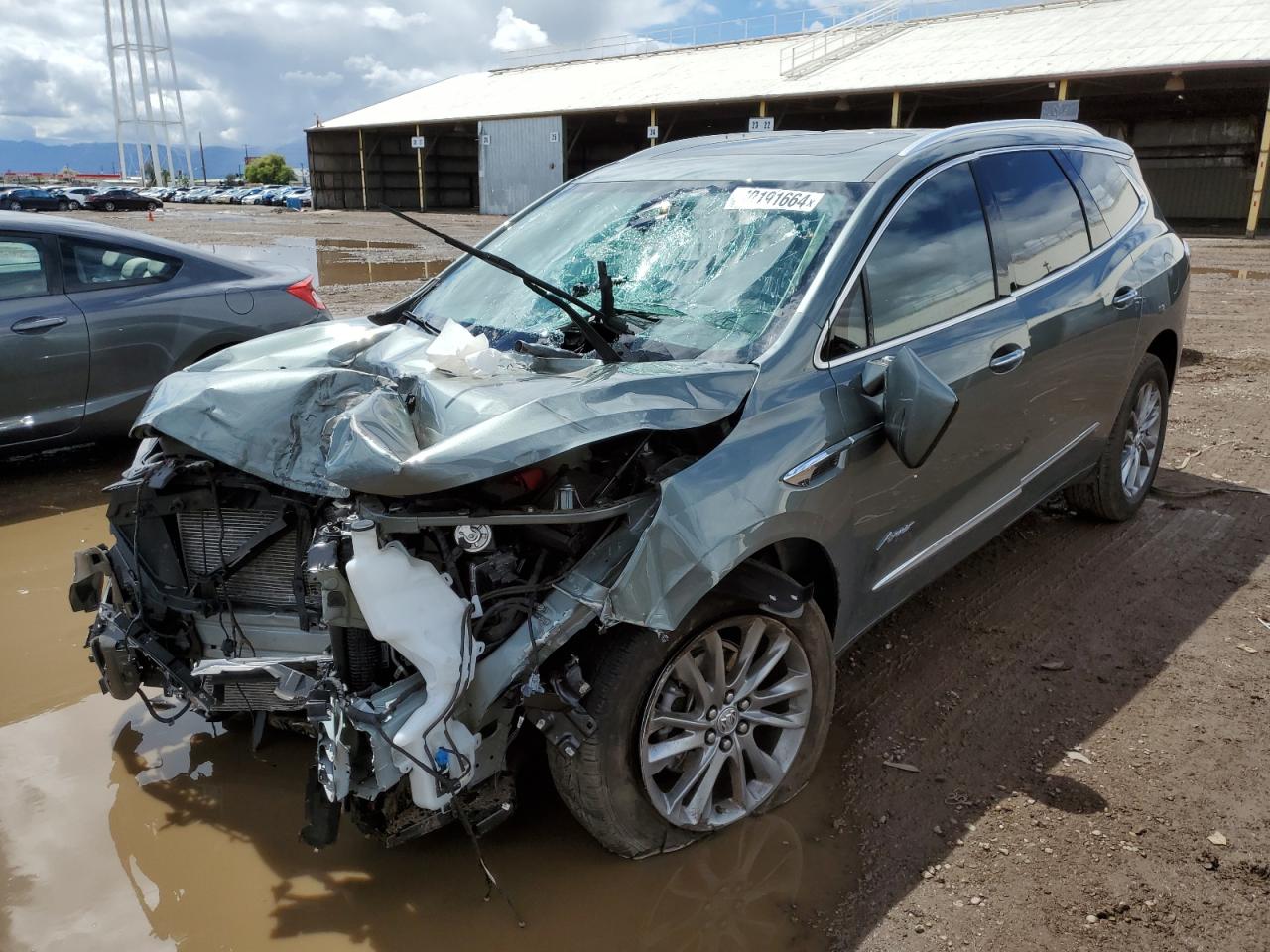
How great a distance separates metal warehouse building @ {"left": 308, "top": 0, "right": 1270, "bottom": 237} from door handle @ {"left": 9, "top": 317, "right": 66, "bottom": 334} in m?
22.9

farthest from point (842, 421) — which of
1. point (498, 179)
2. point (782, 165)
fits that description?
point (498, 179)

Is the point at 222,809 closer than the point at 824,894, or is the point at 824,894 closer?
the point at 824,894

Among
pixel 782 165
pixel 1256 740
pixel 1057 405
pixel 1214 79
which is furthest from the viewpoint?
pixel 1214 79

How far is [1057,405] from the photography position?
3.93m

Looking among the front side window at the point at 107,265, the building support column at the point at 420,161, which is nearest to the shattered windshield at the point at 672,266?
the front side window at the point at 107,265

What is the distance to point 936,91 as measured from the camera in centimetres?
2944

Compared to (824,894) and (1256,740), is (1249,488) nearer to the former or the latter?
(1256,740)

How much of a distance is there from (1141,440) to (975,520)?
1.95 meters

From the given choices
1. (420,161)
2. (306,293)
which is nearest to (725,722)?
(306,293)

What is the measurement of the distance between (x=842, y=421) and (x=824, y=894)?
1.32 m

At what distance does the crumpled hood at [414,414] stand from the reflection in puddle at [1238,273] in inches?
642

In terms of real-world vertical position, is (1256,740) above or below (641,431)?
below

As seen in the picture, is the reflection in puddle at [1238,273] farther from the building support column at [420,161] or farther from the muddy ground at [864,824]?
the building support column at [420,161]

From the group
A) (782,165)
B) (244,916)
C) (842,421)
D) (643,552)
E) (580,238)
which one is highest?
(782,165)
